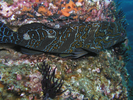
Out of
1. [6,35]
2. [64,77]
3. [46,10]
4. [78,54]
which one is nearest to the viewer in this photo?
[6,35]

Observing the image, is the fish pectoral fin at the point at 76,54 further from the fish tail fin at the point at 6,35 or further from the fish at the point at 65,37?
the fish tail fin at the point at 6,35

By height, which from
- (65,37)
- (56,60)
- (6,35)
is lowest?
(56,60)

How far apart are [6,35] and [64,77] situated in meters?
2.32

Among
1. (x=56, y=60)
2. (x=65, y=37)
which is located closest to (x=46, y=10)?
(x=65, y=37)

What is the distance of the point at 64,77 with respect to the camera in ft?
10.3

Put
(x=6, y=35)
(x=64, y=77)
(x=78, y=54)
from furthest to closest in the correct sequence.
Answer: (x=78, y=54), (x=64, y=77), (x=6, y=35)

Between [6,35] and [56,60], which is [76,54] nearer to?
[56,60]

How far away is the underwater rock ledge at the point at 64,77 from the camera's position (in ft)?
7.45

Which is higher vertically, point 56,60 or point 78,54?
point 78,54

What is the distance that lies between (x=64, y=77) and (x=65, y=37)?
4.77ft

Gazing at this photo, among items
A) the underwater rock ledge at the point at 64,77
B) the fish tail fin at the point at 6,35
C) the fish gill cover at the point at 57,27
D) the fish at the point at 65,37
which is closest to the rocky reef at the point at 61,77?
the underwater rock ledge at the point at 64,77

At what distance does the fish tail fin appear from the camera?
9.69 ft

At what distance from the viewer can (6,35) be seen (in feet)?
9.85

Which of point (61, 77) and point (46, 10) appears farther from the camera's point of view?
point (46, 10)
